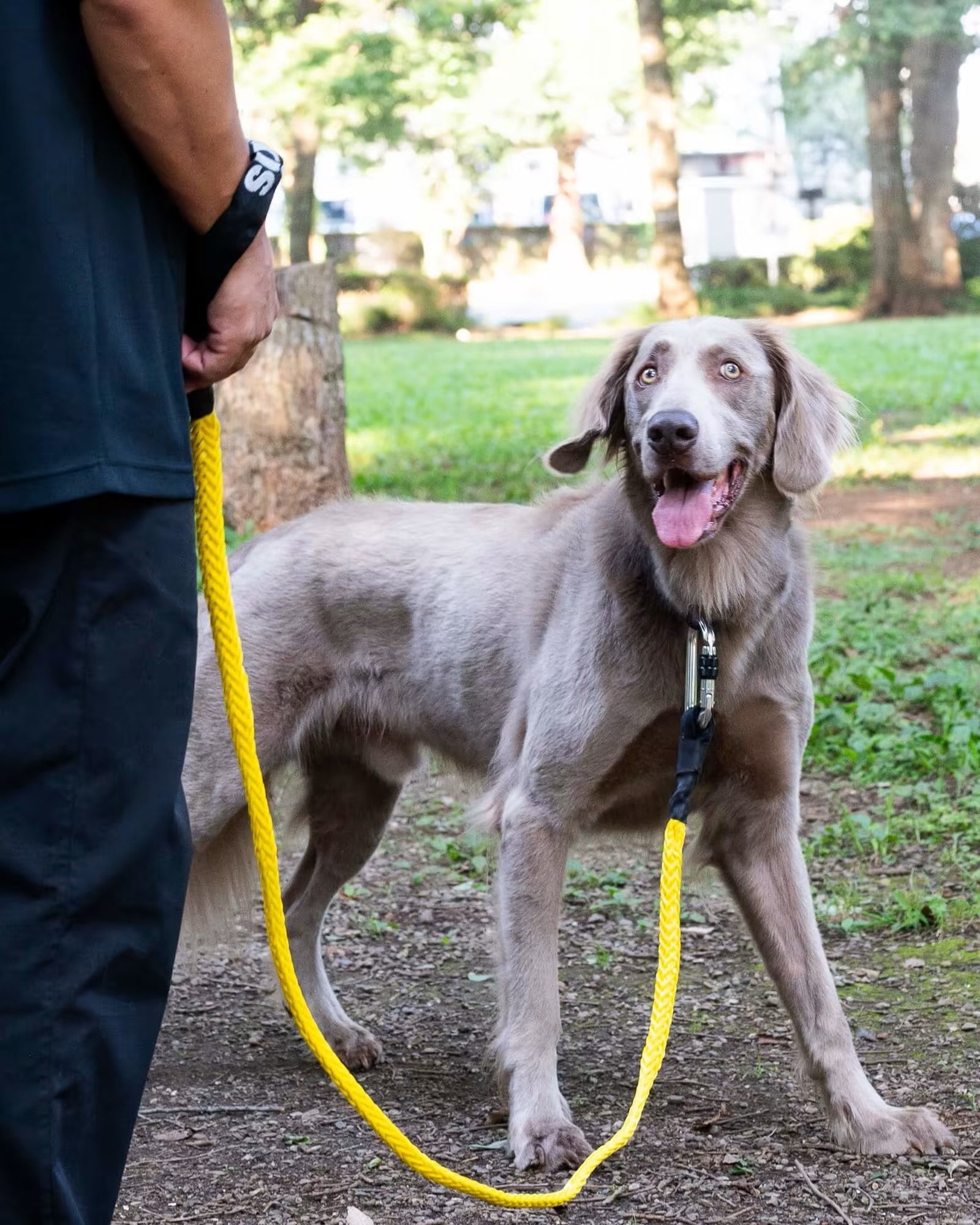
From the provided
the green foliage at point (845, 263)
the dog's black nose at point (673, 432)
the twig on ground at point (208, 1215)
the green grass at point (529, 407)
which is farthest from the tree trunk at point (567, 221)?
the twig on ground at point (208, 1215)

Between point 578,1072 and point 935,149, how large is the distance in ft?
104

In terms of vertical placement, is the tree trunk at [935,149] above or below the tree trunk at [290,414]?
above

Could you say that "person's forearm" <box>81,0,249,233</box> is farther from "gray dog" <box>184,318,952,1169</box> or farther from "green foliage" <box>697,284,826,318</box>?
"green foliage" <box>697,284,826,318</box>

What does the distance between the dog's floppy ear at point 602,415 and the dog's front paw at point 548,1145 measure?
1509mm

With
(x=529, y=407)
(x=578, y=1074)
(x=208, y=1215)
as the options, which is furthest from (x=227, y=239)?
(x=529, y=407)

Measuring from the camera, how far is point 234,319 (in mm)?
2092

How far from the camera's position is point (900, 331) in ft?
83.8

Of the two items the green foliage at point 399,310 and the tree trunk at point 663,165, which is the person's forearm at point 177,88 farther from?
the green foliage at point 399,310

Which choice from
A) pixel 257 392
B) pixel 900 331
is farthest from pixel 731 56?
pixel 257 392

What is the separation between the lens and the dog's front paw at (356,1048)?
414 cm

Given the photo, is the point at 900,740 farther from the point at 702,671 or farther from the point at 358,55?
the point at 358,55

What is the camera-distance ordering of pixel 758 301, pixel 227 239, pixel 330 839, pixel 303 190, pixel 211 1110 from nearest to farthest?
1. pixel 227 239
2. pixel 211 1110
3. pixel 330 839
4. pixel 758 301
5. pixel 303 190

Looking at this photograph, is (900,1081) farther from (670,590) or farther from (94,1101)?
(94,1101)

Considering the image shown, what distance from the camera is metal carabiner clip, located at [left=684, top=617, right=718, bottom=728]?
355 cm
